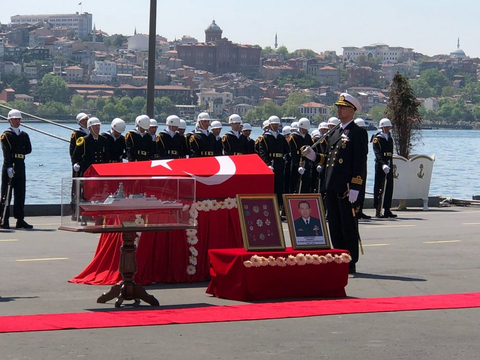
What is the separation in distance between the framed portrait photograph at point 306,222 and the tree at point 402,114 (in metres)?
15.1

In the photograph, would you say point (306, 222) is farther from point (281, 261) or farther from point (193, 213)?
point (193, 213)

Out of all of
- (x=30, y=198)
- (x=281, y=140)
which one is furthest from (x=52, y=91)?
(x=281, y=140)

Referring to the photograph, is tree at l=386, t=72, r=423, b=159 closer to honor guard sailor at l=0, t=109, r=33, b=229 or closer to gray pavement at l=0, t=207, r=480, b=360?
honor guard sailor at l=0, t=109, r=33, b=229

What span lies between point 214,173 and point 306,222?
1.18 metres

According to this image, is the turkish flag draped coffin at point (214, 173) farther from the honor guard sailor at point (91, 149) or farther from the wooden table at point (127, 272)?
the honor guard sailor at point (91, 149)

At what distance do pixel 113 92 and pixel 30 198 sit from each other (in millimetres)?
123724

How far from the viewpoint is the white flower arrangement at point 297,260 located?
33.4ft

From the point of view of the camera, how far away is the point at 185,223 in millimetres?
10328

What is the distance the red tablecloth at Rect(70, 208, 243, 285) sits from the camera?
11.4 metres

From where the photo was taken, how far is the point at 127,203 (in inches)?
393

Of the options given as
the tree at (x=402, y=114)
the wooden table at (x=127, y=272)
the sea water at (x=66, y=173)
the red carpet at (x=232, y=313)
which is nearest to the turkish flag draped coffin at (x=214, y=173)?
the wooden table at (x=127, y=272)

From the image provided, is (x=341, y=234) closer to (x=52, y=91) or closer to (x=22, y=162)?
(x=22, y=162)

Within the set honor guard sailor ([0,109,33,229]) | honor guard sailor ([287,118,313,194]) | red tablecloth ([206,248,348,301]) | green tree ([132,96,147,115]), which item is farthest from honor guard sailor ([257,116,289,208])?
green tree ([132,96,147,115])

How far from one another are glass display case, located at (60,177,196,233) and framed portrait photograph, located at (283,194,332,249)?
1077mm
